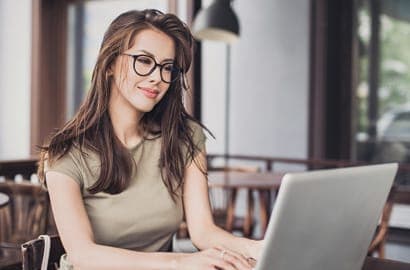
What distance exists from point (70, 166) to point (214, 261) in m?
0.47

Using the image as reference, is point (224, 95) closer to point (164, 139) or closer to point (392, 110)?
point (392, 110)

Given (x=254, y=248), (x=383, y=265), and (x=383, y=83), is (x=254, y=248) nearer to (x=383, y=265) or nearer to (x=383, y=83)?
(x=383, y=265)

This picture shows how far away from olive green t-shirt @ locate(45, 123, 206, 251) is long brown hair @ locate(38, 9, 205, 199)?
0.06ft

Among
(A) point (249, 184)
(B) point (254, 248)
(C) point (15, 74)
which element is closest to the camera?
(B) point (254, 248)

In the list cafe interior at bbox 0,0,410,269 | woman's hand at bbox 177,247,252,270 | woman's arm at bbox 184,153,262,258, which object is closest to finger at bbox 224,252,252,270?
woman's hand at bbox 177,247,252,270

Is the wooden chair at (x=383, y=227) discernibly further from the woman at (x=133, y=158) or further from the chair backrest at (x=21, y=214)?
the woman at (x=133, y=158)

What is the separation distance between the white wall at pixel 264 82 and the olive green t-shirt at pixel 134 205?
3.88 m

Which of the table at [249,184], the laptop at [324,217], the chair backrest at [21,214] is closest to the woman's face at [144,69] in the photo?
the laptop at [324,217]

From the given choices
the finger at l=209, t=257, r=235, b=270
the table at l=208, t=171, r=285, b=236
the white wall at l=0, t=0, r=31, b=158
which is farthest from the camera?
the white wall at l=0, t=0, r=31, b=158

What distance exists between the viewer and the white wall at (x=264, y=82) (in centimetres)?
538

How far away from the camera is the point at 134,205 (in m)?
1.53

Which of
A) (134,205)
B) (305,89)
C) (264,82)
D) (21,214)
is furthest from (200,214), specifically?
(264,82)

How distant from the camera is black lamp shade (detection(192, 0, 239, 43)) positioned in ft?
13.8

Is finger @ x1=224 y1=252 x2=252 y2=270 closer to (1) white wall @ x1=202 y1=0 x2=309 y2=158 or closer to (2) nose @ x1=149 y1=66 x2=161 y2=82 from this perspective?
(2) nose @ x1=149 y1=66 x2=161 y2=82
